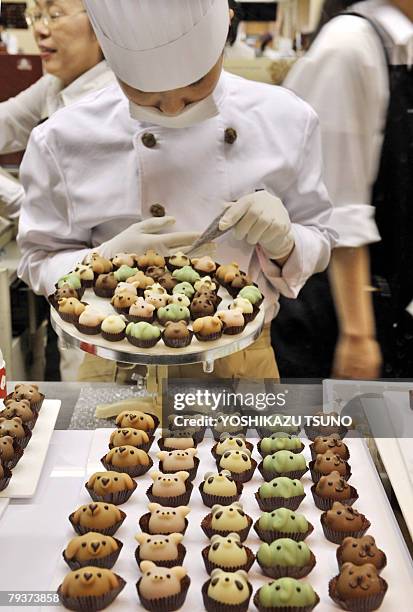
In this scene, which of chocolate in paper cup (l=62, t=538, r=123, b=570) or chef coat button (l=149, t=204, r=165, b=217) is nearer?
chocolate in paper cup (l=62, t=538, r=123, b=570)

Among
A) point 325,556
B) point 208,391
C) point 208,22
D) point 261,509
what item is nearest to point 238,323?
point 208,391

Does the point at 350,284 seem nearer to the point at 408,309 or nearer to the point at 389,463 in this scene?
the point at 408,309

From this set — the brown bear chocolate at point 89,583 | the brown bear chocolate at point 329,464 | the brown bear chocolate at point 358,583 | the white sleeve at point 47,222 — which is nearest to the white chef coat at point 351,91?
the white sleeve at point 47,222

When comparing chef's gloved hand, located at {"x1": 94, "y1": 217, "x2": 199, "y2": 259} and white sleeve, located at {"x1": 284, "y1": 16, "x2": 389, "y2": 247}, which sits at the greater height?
white sleeve, located at {"x1": 284, "y1": 16, "x2": 389, "y2": 247}

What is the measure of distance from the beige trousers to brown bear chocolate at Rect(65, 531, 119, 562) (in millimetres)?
685

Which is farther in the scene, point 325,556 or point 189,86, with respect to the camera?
point 189,86

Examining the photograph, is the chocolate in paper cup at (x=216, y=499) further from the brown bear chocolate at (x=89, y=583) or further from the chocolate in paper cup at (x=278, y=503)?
the brown bear chocolate at (x=89, y=583)

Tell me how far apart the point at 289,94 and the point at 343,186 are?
25cm

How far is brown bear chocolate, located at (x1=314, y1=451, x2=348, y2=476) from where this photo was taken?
1.79 meters

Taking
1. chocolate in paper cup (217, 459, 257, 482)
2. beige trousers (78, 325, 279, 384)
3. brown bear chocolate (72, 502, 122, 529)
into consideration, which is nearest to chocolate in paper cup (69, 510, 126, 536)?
brown bear chocolate (72, 502, 122, 529)

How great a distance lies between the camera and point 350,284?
2320mm

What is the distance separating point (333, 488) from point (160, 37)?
98 centimetres

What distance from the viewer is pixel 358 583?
4.68 feet

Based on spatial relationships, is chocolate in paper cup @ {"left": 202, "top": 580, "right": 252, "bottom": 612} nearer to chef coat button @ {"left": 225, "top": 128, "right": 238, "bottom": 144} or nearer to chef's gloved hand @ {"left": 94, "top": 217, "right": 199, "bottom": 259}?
chef's gloved hand @ {"left": 94, "top": 217, "right": 199, "bottom": 259}
